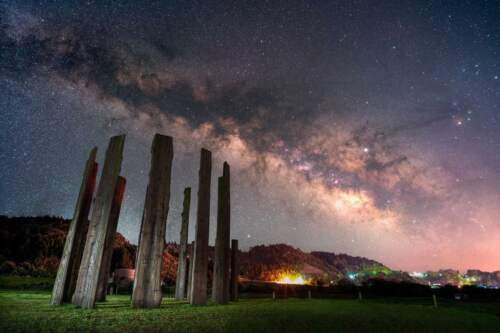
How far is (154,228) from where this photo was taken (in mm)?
7082

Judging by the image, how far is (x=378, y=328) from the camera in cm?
502

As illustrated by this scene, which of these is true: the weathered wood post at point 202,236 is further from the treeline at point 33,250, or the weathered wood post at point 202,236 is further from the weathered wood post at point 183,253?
the treeline at point 33,250

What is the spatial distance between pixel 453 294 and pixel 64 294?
40.2 meters

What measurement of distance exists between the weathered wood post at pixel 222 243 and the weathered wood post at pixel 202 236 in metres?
1.12

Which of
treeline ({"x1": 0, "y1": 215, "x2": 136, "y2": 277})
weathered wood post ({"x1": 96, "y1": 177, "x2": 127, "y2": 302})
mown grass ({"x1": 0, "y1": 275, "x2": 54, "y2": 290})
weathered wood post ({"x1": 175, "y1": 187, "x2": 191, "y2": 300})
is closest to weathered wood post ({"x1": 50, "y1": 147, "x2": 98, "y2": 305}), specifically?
weathered wood post ({"x1": 96, "y1": 177, "x2": 127, "y2": 302})

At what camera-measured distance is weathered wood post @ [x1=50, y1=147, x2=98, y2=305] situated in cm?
726

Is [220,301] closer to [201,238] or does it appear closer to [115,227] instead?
[201,238]

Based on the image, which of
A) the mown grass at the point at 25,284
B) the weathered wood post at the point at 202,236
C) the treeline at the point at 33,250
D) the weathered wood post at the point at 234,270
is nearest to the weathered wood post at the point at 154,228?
the weathered wood post at the point at 202,236

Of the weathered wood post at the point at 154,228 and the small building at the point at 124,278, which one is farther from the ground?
the weathered wood post at the point at 154,228

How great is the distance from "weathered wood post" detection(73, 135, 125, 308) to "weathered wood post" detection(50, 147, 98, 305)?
0.88m

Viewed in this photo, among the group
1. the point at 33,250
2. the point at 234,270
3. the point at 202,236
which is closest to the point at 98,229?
the point at 202,236

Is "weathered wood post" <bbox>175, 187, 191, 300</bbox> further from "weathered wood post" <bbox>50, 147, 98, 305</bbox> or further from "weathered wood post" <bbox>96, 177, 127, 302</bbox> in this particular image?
"weathered wood post" <bbox>50, 147, 98, 305</bbox>

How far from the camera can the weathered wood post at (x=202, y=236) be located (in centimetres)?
822

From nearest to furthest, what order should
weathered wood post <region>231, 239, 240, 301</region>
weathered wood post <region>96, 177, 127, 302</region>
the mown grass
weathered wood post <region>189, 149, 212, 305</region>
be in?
1. weathered wood post <region>189, 149, 212, 305</region>
2. weathered wood post <region>96, 177, 127, 302</region>
3. weathered wood post <region>231, 239, 240, 301</region>
4. the mown grass
